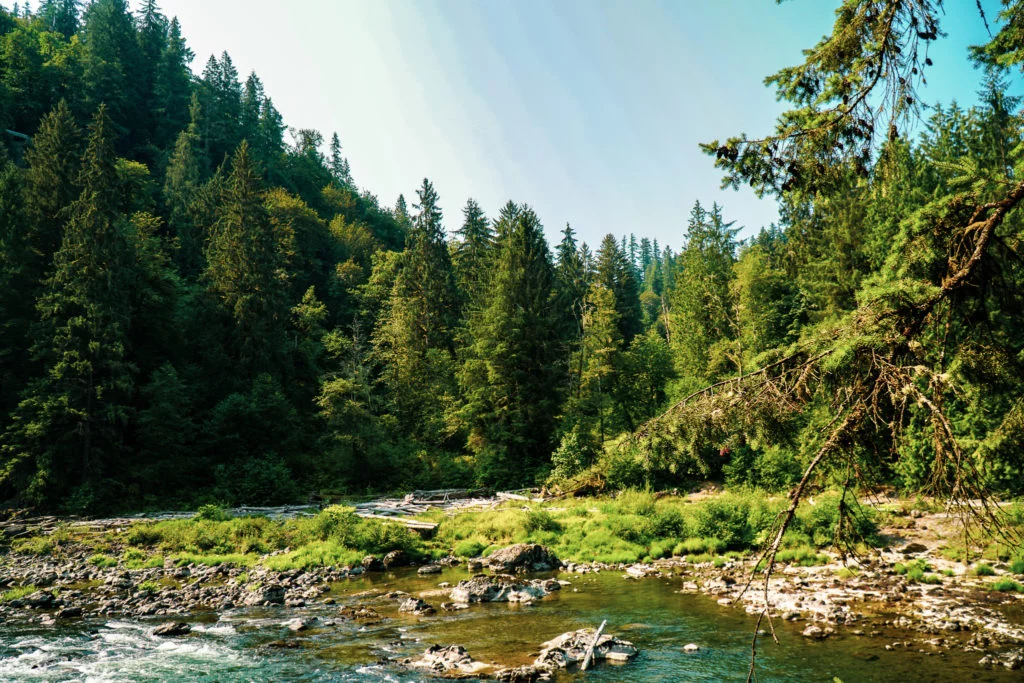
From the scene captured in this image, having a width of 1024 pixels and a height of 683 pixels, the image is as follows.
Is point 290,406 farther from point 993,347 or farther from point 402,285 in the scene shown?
point 993,347

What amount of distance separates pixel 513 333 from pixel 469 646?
99.3ft

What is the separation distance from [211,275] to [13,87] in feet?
133

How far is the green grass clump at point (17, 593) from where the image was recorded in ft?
52.3

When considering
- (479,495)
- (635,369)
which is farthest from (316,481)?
(635,369)

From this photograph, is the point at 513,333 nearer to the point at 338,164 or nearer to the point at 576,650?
the point at 576,650

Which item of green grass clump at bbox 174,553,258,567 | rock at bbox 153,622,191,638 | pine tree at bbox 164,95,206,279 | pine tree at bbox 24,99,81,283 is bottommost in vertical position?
rock at bbox 153,622,191,638

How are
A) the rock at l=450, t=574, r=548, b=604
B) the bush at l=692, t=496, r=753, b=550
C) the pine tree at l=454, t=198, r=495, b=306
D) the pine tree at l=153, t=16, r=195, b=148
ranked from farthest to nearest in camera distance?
1. the pine tree at l=153, t=16, r=195, b=148
2. the pine tree at l=454, t=198, r=495, b=306
3. the bush at l=692, t=496, r=753, b=550
4. the rock at l=450, t=574, r=548, b=604

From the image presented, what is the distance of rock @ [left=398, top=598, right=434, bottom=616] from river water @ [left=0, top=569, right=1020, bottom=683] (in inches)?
10.7

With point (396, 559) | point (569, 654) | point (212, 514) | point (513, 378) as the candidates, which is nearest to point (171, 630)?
point (396, 559)

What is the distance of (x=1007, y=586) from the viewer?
13398mm

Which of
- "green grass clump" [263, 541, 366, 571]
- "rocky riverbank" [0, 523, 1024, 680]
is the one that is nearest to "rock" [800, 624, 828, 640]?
"rocky riverbank" [0, 523, 1024, 680]

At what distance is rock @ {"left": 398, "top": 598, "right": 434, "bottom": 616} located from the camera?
14.4 metres

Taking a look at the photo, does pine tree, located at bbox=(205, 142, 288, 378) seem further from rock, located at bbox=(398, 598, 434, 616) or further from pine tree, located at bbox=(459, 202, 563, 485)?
rock, located at bbox=(398, 598, 434, 616)

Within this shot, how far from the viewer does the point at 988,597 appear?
12961 mm
